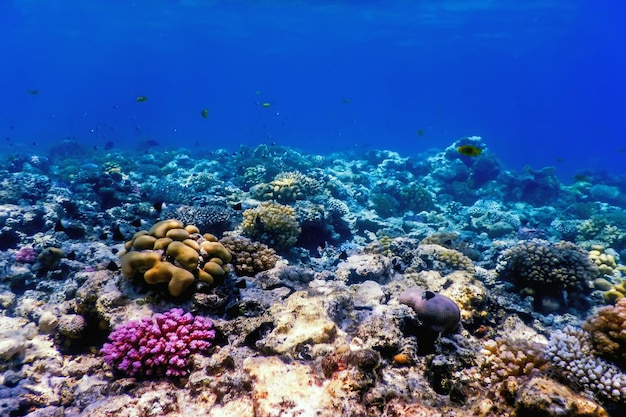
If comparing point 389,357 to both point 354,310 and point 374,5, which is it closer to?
point 354,310

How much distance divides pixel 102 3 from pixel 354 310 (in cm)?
6873

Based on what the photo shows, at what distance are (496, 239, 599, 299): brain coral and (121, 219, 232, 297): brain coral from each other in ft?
22.0

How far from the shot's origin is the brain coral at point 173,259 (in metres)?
5.02

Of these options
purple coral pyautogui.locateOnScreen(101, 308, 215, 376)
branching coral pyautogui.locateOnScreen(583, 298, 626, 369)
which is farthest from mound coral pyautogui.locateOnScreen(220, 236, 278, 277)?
branching coral pyautogui.locateOnScreen(583, 298, 626, 369)

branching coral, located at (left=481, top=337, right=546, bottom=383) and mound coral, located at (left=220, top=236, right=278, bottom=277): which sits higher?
branching coral, located at (left=481, top=337, right=546, bottom=383)

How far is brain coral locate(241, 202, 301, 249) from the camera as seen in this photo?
30.0 feet

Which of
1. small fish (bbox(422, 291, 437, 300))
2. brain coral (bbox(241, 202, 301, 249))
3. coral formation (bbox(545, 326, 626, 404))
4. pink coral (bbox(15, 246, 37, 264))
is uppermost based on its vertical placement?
coral formation (bbox(545, 326, 626, 404))

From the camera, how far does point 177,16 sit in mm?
55406

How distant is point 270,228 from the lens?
30.2ft

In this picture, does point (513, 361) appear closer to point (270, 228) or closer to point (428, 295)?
point (428, 295)

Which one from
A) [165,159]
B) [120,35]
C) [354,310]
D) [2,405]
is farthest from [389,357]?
[120,35]

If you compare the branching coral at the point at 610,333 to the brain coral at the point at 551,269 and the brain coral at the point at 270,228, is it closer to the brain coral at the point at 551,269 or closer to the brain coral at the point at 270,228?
the brain coral at the point at 551,269

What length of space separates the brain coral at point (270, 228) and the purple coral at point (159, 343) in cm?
451

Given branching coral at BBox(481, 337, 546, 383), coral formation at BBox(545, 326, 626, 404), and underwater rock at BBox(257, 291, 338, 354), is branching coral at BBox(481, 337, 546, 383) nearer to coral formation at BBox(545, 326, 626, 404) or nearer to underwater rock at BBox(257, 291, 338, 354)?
coral formation at BBox(545, 326, 626, 404)
